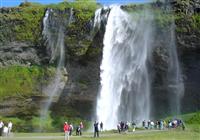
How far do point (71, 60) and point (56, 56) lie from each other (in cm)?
182

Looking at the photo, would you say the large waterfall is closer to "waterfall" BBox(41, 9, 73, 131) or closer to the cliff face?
the cliff face

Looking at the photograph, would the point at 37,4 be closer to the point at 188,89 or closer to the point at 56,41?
the point at 56,41

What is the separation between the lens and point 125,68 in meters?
57.4

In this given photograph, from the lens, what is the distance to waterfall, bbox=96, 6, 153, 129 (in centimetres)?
5588

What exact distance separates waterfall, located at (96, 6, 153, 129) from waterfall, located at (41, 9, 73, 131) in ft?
15.6

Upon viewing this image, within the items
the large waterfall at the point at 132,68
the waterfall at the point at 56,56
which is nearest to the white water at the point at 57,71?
the waterfall at the point at 56,56

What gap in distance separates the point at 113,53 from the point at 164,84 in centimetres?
678

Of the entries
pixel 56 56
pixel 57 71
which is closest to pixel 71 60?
pixel 56 56

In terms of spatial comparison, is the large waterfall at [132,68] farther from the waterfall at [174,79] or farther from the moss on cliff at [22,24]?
the moss on cliff at [22,24]

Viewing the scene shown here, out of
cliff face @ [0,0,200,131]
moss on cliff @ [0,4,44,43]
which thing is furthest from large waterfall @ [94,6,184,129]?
moss on cliff @ [0,4,44,43]

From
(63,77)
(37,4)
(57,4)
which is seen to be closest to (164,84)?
(63,77)

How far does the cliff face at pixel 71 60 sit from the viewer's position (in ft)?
180

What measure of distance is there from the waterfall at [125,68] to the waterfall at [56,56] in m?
4.76

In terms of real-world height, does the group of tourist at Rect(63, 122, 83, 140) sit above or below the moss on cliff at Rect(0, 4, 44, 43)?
below
